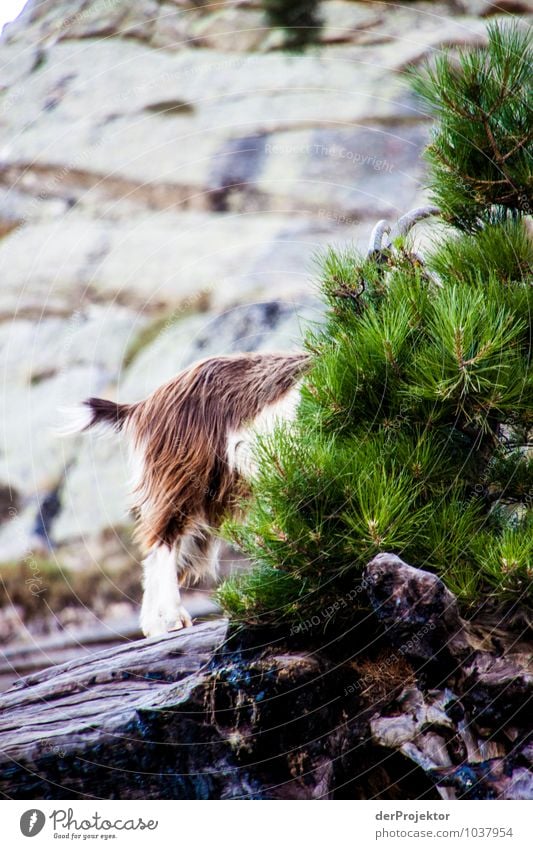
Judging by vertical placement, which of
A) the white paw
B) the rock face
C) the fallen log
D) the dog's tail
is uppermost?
the rock face

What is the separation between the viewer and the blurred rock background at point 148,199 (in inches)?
79.7

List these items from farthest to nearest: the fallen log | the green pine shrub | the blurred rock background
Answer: the blurred rock background < the green pine shrub < the fallen log

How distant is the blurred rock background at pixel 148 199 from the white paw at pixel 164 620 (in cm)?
40

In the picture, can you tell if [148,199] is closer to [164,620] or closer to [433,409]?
[164,620]

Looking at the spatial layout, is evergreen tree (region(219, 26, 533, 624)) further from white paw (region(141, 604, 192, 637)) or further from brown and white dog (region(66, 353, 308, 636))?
white paw (region(141, 604, 192, 637))

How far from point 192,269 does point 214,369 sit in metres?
0.55

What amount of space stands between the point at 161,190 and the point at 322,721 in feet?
4.79

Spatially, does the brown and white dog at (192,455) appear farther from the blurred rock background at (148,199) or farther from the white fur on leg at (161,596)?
the blurred rock background at (148,199)

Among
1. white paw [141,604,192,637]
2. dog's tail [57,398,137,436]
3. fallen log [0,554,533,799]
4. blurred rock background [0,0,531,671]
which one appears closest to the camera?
fallen log [0,554,533,799]

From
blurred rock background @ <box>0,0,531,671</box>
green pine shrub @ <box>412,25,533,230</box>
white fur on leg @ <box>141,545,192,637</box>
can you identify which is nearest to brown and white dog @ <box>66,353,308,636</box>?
white fur on leg @ <box>141,545,192,637</box>

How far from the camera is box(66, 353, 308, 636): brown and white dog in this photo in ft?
5.21

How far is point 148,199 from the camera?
2184 millimetres

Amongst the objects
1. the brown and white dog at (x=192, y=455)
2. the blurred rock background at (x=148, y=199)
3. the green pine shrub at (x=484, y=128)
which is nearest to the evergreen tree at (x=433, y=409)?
the green pine shrub at (x=484, y=128)

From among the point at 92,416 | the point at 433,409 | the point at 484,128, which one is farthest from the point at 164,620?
Answer: the point at 484,128
